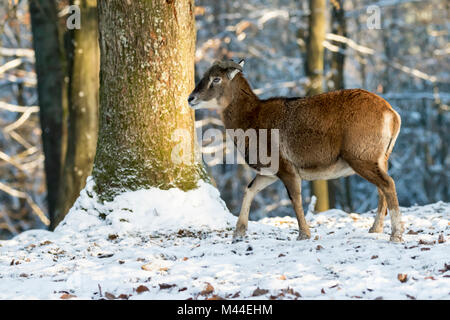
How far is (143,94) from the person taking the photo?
781cm

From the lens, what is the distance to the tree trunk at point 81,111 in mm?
11656

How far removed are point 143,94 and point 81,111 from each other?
4421 millimetres

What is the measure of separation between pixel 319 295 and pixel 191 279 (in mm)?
1226

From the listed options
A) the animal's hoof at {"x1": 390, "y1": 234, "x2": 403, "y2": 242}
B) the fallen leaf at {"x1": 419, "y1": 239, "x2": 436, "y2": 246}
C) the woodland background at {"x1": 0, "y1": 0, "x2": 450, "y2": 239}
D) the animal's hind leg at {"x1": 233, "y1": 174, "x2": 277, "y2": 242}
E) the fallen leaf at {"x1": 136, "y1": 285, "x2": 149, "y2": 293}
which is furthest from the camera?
the woodland background at {"x1": 0, "y1": 0, "x2": 450, "y2": 239}

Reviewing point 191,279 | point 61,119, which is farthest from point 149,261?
point 61,119

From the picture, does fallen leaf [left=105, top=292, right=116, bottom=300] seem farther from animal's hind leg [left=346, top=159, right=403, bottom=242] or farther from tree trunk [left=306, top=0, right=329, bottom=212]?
tree trunk [left=306, top=0, right=329, bottom=212]

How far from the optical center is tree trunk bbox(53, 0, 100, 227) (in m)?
11.7

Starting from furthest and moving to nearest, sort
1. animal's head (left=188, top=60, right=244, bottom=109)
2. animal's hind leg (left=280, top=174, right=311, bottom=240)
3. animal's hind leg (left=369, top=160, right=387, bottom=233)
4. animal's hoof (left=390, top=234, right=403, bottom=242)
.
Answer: animal's head (left=188, top=60, right=244, bottom=109), animal's hind leg (left=369, top=160, right=387, bottom=233), animal's hind leg (left=280, top=174, right=311, bottom=240), animal's hoof (left=390, top=234, right=403, bottom=242)

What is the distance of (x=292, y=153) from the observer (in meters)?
6.88

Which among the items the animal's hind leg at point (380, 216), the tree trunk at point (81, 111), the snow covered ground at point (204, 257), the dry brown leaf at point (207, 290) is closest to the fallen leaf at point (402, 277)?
the snow covered ground at point (204, 257)

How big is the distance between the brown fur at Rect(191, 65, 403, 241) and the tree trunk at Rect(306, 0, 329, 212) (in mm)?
7257

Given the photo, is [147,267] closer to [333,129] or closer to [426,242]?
[333,129]

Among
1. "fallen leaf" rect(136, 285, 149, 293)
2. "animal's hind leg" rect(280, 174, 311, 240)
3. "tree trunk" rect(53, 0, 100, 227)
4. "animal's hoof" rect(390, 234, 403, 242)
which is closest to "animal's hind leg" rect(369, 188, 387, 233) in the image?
"animal's hoof" rect(390, 234, 403, 242)
